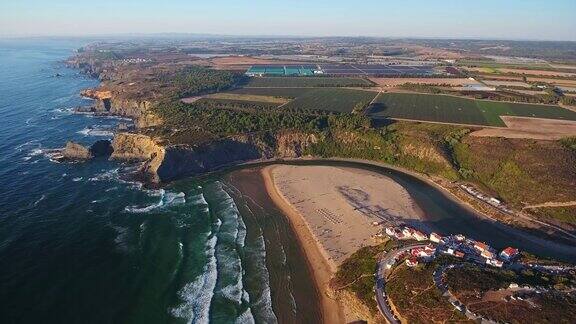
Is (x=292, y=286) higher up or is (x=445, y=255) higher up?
(x=445, y=255)

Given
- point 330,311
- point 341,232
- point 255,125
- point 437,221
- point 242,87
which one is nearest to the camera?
point 330,311

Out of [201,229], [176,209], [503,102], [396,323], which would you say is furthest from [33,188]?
[503,102]

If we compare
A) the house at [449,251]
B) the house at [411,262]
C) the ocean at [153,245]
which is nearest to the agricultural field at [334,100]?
the ocean at [153,245]

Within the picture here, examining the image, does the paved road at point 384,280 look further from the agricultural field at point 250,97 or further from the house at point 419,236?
the agricultural field at point 250,97

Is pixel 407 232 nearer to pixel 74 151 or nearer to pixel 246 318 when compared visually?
pixel 246 318

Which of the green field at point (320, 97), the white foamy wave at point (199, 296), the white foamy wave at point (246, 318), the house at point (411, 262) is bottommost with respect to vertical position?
the white foamy wave at point (246, 318)

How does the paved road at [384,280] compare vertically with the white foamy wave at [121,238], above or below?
above

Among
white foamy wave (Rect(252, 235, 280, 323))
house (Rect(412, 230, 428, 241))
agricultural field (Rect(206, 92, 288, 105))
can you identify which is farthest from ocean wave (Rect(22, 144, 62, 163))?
house (Rect(412, 230, 428, 241))

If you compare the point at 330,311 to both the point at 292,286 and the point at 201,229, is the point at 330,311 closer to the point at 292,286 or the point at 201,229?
the point at 292,286
